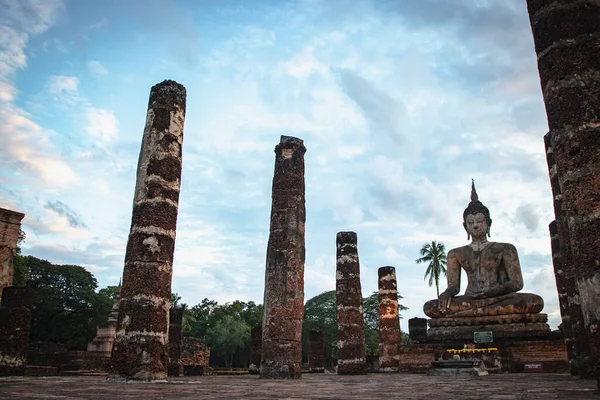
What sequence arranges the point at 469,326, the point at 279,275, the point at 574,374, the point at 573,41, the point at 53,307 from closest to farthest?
1. the point at 573,41
2. the point at 574,374
3. the point at 279,275
4. the point at 469,326
5. the point at 53,307

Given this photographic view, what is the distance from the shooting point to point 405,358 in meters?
15.4

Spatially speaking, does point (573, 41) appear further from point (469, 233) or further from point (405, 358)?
point (469, 233)

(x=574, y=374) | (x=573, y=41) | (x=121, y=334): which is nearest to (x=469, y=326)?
(x=574, y=374)

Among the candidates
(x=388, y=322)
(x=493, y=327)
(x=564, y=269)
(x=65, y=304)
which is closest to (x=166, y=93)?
(x=564, y=269)

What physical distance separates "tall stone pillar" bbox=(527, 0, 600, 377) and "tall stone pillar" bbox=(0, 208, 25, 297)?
786 inches

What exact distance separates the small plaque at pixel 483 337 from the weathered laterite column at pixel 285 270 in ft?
19.8

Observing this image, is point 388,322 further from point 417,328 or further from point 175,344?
point 175,344

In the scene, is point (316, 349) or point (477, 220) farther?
point (316, 349)

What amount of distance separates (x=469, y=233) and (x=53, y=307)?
3556cm

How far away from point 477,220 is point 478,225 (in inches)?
7.3

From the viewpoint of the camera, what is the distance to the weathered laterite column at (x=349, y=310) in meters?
16.3

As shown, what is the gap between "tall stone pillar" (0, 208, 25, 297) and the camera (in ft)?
62.3

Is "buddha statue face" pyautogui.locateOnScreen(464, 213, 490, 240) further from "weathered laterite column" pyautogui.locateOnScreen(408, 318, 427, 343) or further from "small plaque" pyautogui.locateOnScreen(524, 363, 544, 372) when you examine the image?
"weathered laterite column" pyautogui.locateOnScreen(408, 318, 427, 343)

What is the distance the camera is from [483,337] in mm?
14219
